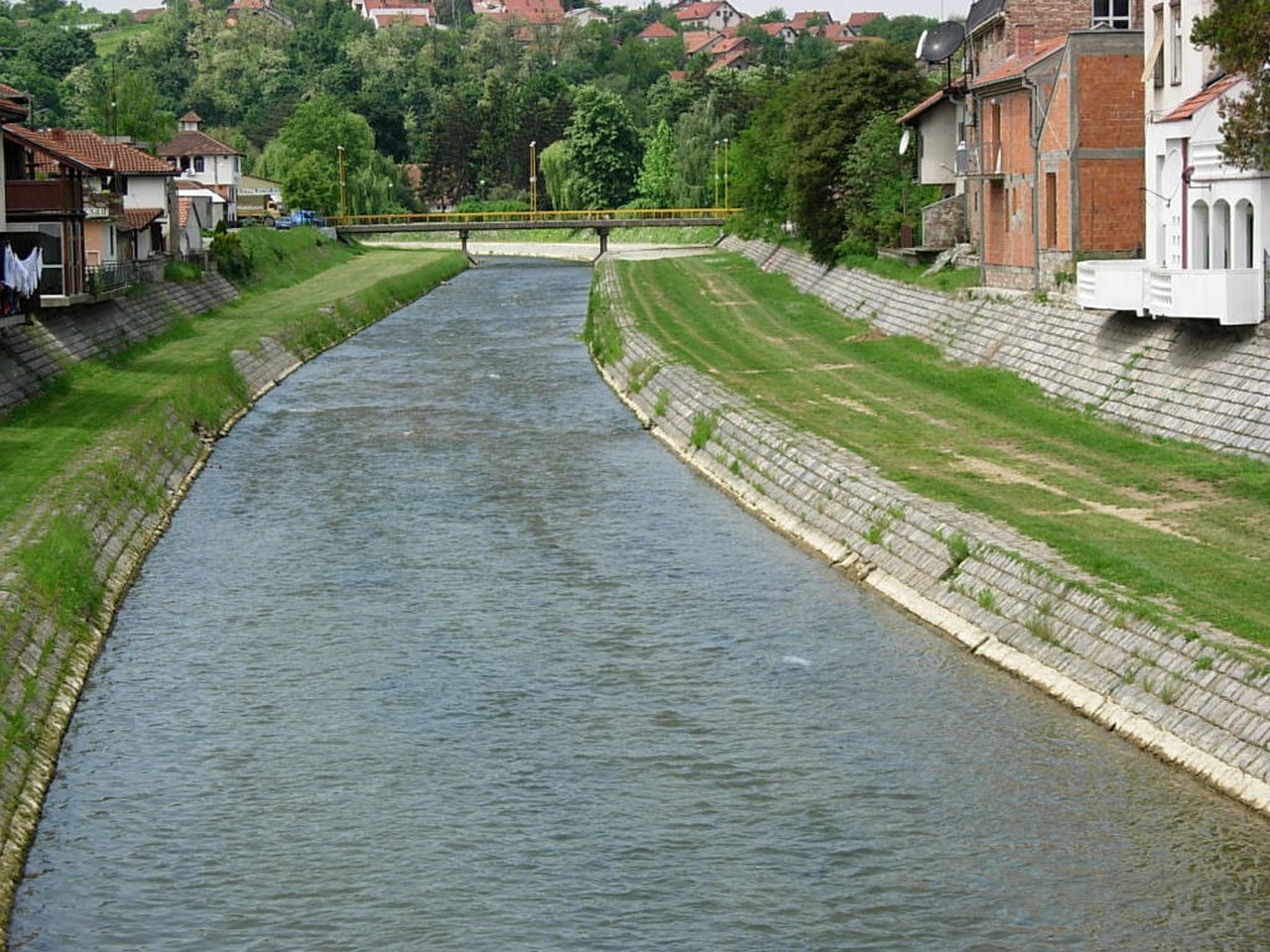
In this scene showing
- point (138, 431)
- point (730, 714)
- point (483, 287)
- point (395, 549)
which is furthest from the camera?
point (483, 287)

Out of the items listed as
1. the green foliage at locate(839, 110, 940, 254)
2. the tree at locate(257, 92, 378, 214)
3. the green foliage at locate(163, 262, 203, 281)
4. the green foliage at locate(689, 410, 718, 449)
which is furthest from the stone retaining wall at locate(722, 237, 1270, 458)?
the tree at locate(257, 92, 378, 214)

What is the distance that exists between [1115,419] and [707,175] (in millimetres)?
128354

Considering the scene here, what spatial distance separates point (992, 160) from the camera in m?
65.1

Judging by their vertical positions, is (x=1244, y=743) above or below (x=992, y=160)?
below

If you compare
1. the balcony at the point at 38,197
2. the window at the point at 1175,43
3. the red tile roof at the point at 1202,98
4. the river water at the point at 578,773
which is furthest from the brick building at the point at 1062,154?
the balcony at the point at 38,197

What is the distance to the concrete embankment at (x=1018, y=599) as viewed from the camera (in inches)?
946

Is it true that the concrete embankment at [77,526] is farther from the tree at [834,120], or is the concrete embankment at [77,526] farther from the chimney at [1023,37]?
the chimney at [1023,37]

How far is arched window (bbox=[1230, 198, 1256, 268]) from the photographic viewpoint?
42.3 m

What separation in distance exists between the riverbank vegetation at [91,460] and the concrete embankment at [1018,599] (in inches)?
523

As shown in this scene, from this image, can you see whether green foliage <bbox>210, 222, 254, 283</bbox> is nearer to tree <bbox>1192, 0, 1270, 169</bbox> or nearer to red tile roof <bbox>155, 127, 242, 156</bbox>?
red tile roof <bbox>155, 127, 242, 156</bbox>

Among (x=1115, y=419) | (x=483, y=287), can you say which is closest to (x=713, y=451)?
(x=1115, y=419)

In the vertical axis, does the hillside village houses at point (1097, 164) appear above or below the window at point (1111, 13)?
below

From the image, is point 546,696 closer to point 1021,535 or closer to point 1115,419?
point 1021,535

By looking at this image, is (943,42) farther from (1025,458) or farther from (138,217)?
(1025,458)
